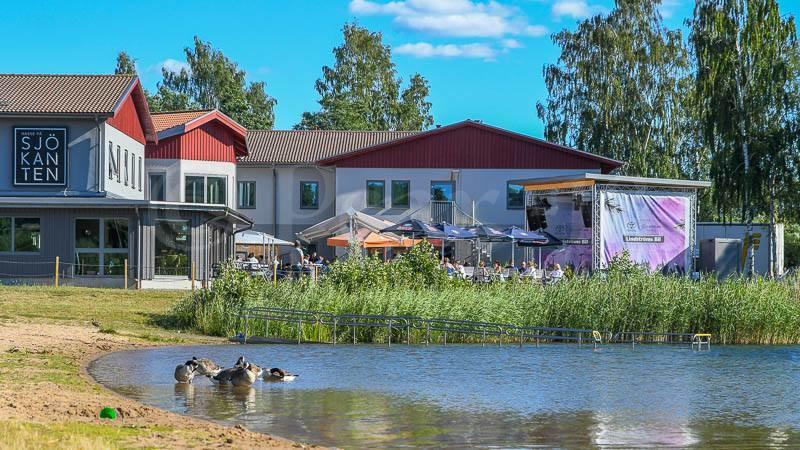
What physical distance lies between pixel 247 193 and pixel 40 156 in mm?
16889

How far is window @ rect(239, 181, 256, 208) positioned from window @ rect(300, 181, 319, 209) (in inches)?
92.8

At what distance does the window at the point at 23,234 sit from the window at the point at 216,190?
15.0m

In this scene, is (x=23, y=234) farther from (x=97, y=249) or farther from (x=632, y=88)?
(x=632, y=88)

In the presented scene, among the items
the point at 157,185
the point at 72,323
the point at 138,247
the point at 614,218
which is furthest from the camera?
the point at 157,185

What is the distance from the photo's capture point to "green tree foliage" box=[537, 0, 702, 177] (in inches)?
2562

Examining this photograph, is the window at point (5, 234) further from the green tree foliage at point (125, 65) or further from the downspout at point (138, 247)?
the green tree foliage at point (125, 65)

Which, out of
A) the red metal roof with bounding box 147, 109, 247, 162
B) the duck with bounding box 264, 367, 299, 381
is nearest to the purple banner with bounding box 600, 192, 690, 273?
the red metal roof with bounding box 147, 109, 247, 162

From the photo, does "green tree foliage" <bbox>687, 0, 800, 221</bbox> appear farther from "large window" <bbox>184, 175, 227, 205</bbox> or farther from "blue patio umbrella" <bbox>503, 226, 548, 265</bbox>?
"large window" <bbox>184, 175, 227, 205</bbox>

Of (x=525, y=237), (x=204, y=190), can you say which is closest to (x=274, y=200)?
(x=204, y=190)

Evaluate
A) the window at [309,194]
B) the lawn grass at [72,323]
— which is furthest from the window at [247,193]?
the lawn grass at [72,323]

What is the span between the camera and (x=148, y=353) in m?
23.3

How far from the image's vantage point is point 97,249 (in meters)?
40.4

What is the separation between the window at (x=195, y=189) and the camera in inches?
2148

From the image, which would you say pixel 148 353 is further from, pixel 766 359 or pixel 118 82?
pixel 118 82
